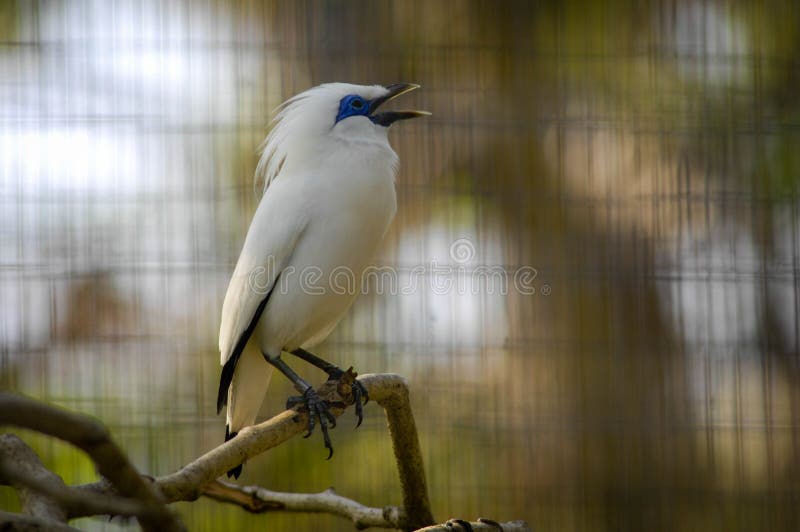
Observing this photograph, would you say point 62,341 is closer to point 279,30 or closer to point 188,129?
point 188,129

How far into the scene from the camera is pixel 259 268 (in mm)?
1660

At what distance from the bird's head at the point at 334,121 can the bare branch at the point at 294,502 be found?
2.23ft

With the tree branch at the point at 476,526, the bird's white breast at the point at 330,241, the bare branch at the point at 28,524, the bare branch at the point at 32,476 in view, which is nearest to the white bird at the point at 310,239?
the bird's white breast at the point at 330,241

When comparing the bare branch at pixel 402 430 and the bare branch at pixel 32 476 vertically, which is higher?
the bare branch at pixel 32 476

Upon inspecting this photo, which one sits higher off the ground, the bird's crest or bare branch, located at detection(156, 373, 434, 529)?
the bird's crest

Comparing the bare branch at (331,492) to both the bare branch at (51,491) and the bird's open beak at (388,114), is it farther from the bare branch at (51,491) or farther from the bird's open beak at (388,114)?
the bird's open beak at (388,114)

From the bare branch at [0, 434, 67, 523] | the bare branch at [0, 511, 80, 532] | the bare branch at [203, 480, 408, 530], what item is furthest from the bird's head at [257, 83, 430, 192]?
the bare branch at [0, 511, 80, 532]

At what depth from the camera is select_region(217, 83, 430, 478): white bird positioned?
1632 mm

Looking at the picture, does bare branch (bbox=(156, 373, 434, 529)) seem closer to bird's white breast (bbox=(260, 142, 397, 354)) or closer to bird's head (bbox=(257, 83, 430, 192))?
bird's white breast (bbox=(260, 142, 397, 354))

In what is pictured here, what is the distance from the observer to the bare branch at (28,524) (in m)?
0.66

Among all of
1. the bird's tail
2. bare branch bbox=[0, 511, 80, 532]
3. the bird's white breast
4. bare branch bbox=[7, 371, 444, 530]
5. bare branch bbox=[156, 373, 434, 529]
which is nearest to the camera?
bare branch bbox=[0, 511, 80, 532]

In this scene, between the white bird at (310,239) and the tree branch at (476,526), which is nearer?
the tree branch at (476,526)

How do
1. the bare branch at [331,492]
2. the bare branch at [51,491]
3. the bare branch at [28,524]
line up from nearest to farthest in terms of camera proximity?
the bare branch at [51,491]
the bare branch at [28,524]
the bare branch at [331,492]

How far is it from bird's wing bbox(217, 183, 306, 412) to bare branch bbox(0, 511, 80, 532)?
1.00 metres
